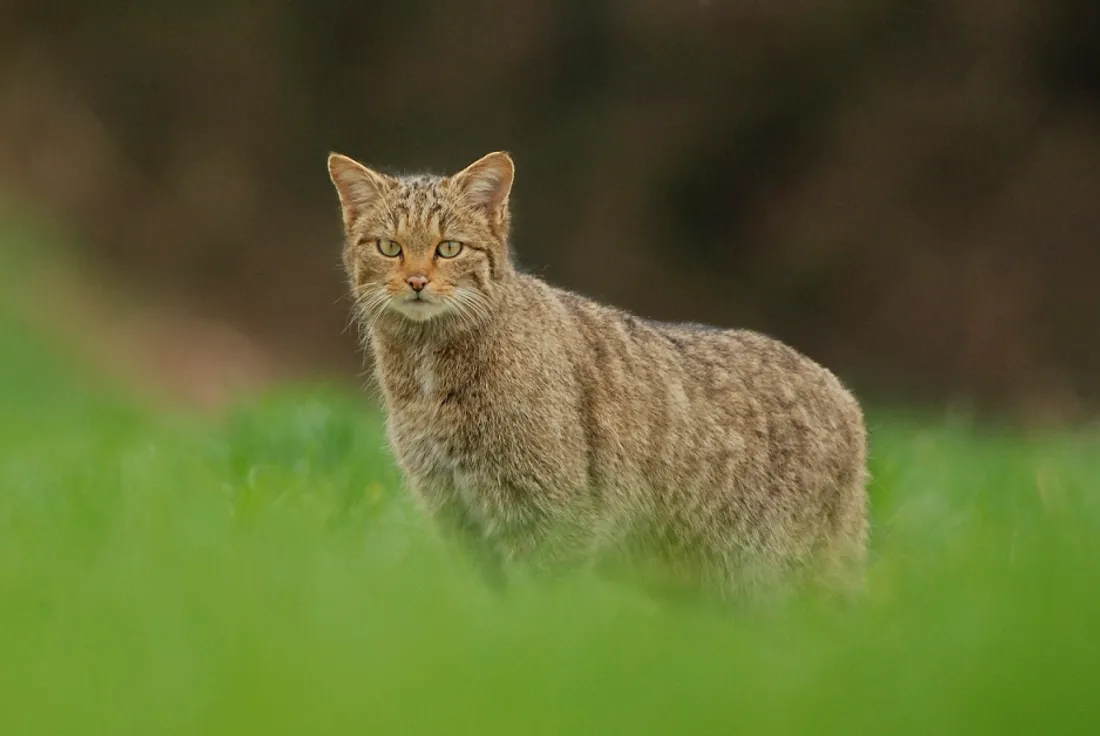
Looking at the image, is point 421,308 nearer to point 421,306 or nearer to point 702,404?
point 421,306

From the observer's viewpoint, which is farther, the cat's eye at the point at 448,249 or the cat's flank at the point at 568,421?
the cat's eye at the point at 448,249

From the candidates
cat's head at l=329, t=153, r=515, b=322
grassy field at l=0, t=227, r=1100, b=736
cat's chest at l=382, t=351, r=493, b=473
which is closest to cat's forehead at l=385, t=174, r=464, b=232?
cat's head at l=329, t=153, r=515, b=322

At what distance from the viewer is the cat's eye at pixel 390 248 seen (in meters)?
5.91

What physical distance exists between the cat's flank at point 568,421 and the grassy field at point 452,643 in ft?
1.16

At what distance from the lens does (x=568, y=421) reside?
5.74 metres

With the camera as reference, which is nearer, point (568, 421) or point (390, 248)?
point (568, 421)

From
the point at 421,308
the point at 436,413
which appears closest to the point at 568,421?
the point at 436,413

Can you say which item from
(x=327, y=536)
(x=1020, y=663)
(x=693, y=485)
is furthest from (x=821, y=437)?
(x=1020, y=663)

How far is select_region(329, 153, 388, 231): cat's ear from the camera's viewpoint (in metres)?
6.09

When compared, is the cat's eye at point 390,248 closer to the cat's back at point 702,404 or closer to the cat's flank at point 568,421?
the cat's flank at point 568,421

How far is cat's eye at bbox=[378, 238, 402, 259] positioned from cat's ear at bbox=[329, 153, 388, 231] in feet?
0.69

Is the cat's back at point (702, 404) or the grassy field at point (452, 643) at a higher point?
the cat's back at point (702, 404)

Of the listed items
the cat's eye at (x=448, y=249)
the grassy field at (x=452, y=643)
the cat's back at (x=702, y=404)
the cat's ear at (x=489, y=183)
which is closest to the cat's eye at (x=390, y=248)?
the cat's eye at (x=448, y=249)

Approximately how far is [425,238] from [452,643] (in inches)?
101
